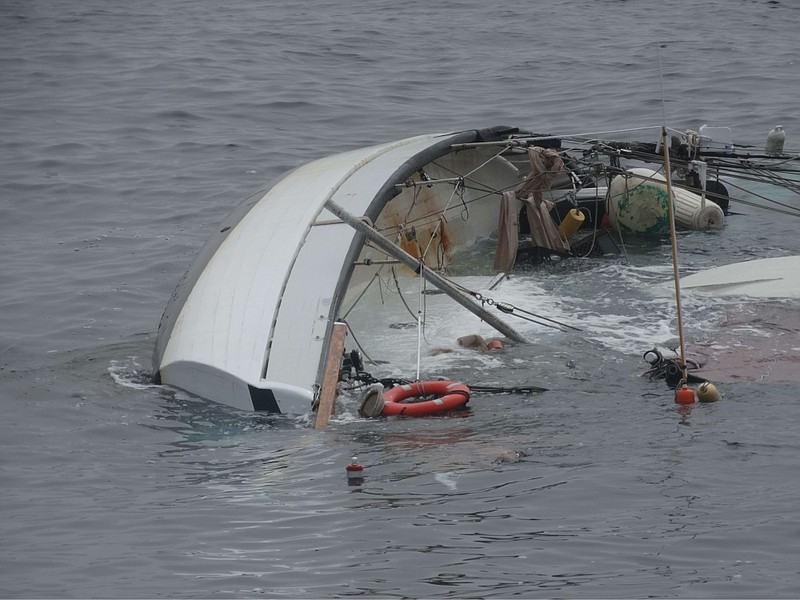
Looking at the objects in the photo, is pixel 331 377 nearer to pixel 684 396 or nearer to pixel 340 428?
pixel 340 428

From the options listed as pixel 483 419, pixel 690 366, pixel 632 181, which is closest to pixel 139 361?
pixel 483 419

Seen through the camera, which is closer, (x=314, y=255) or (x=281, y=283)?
(x=281, y=283)

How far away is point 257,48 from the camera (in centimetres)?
2684

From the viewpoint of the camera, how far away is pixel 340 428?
8.70 meters

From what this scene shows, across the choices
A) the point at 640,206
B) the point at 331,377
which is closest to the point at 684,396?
the point at 331,377

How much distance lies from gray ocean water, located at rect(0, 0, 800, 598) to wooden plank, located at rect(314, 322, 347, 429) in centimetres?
14

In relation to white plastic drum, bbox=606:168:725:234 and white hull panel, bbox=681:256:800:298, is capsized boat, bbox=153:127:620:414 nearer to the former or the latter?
white plastic drum, bbox=606:168:725:234

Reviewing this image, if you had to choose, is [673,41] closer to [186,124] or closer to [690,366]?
[186,124]

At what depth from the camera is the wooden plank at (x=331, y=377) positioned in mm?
8695

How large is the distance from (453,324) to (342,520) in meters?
4.50

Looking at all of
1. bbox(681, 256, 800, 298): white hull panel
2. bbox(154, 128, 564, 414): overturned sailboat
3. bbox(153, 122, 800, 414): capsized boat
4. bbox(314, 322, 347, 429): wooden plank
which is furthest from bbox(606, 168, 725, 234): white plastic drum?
bbox(314, 322, 347, 429): wooden plank

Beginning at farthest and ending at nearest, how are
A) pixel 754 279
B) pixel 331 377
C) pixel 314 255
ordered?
pixel 754 279 < pixel 314 255 < pixel 331 377

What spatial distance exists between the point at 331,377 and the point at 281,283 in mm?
1368

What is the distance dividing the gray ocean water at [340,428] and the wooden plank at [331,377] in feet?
0.44
